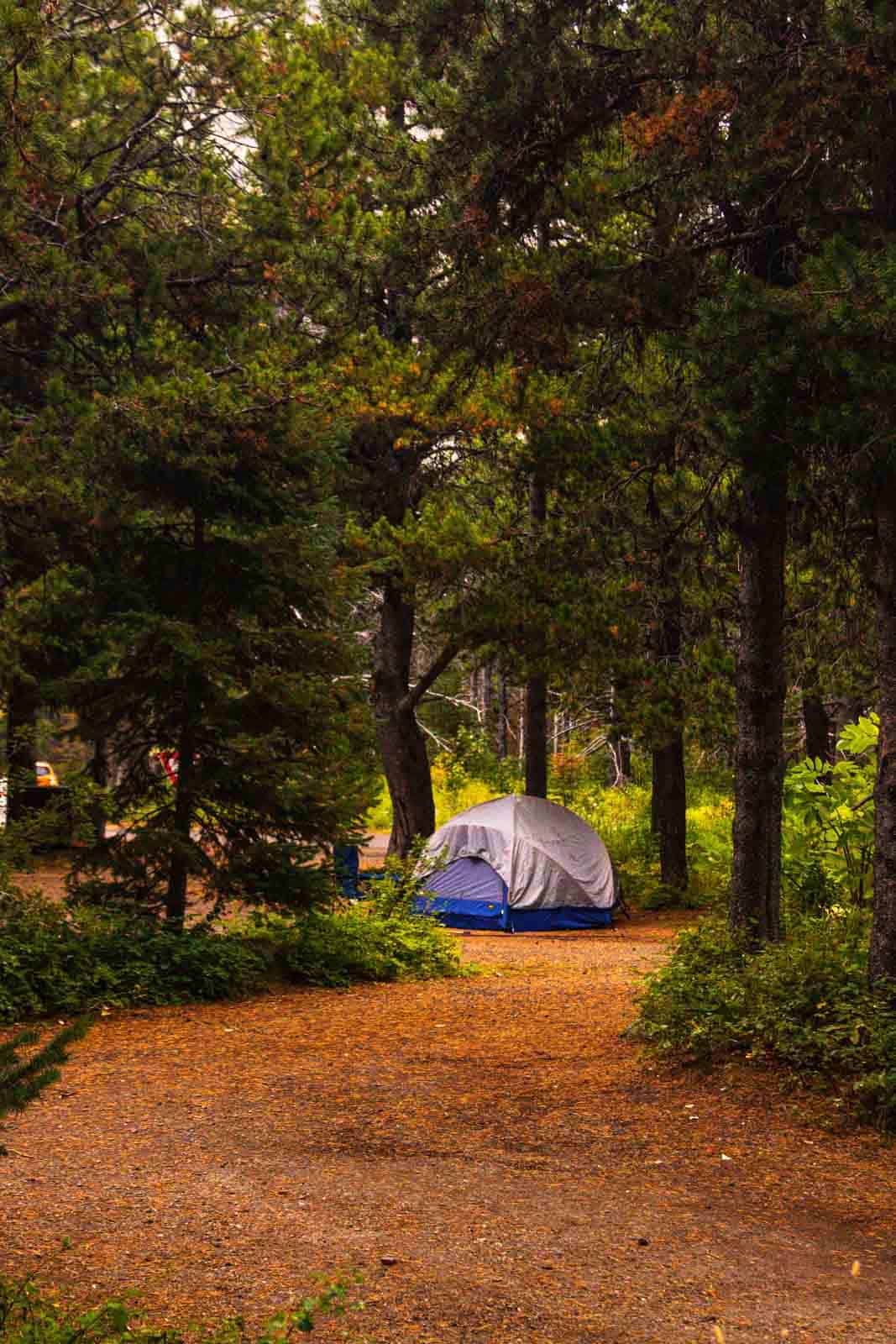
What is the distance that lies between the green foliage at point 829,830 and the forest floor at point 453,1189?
2929mm

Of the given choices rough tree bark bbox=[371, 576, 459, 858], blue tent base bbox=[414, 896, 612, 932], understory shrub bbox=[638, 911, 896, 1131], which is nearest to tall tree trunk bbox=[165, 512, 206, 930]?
understory shrub bbox=[638, 911, 896, 1131]

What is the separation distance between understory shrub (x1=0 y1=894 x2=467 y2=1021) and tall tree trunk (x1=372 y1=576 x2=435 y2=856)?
7.16 metres

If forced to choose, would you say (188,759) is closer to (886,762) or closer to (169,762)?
(169,762)

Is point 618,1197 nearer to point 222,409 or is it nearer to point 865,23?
point 865,23

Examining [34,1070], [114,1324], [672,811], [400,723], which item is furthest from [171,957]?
[672,811]

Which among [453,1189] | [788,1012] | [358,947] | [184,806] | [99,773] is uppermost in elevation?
[99,773]

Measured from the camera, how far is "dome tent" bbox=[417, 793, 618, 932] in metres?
17.9

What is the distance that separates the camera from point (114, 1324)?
3764 millimetres

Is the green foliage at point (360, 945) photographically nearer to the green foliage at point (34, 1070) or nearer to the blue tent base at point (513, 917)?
the blue tent base at point (513, 917)

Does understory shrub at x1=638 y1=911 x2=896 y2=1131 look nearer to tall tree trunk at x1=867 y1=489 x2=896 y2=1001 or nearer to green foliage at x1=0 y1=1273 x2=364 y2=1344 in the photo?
tall tree trunk at x1=867 y1=489 x2=896 y2=1001

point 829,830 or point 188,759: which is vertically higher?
point 188,759

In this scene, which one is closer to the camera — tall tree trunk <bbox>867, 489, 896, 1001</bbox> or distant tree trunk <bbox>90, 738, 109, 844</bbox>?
tall tree trunk <bbox>867, 489, 896, 1001</bbox>

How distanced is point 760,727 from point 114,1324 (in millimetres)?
6330

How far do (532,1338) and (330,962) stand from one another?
7.50 metres
